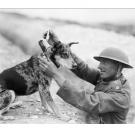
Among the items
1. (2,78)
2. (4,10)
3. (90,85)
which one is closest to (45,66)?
(90,85)

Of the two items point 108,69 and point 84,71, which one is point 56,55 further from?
point 108,69

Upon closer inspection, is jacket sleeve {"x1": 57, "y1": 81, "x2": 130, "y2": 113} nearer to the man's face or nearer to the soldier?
the soldier

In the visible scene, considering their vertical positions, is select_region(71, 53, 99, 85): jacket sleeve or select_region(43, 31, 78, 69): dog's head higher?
select_region(43, 31, 78, 69): dog's head

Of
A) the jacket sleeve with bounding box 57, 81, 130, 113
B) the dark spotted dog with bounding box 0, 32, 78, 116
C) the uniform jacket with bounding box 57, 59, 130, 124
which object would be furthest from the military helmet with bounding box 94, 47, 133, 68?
the dark spotted dog with bounding box 0, 32, 78, 116

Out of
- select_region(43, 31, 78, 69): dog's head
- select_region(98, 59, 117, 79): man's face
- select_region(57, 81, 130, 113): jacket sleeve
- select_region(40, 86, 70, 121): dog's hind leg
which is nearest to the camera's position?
select_region(57, 81, 130, 113): jacket sleeve

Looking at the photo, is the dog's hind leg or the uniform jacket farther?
the dog's hind leg

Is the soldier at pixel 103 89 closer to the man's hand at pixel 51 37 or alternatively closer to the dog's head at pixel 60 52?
the dog's head at pixel 60 52

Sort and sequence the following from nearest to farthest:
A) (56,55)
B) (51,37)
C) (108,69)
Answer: (108,69), (56,55), (51,37)

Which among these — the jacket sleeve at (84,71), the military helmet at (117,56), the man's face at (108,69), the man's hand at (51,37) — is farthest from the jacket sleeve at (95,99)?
the man's hand at (51,37)

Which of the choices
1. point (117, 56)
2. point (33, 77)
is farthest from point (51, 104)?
point (117, 56)
